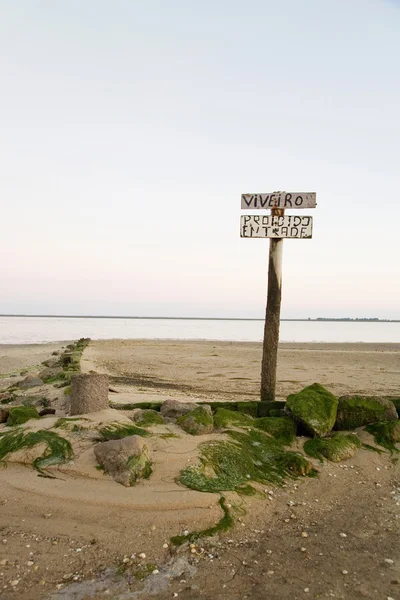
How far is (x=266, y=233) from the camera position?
7777 millimetres

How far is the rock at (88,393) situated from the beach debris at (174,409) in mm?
899

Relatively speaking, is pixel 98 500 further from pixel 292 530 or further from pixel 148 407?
pixel 148 407

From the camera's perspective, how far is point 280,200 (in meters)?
7.81

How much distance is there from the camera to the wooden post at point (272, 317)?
773 centimetres

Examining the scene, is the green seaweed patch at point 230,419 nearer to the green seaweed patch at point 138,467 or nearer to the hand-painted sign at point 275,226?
the green seaweed patch at point 138,467

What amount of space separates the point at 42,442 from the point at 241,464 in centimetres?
241

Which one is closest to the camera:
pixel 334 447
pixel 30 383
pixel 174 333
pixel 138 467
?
pixel 138 467

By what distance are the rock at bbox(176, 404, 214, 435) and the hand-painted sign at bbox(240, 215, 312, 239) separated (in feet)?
10.3

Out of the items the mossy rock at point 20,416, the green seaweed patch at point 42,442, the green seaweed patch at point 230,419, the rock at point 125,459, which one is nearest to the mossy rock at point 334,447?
the green seaweed patch at point 230,419

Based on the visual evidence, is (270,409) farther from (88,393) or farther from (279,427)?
(88,393)

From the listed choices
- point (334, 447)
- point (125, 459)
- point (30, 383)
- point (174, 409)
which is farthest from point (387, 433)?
point (30, 383)

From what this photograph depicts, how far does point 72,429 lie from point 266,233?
4402mm

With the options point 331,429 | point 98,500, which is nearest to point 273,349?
point 331,429

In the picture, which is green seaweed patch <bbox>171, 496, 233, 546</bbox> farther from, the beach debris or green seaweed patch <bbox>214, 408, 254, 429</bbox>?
the beach debris
